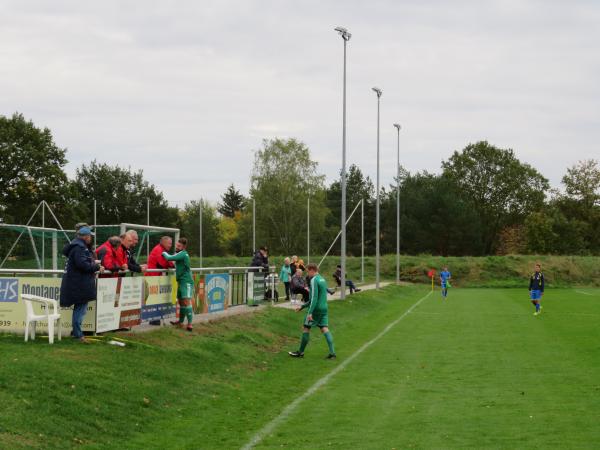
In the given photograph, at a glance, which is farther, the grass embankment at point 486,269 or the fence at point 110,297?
the grass embankment at point 486,269

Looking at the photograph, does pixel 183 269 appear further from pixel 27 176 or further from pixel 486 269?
pixel 486 269

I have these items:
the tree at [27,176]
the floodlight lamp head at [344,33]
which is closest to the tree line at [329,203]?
the tree at [27,176]

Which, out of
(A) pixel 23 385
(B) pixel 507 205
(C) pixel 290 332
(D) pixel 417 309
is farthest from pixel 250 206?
(A) pixel 23 385

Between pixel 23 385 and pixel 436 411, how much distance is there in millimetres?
5189

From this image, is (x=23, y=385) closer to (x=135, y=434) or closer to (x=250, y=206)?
(x=135, y=434)

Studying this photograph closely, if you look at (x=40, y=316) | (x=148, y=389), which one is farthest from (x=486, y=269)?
(x=148, y=389)

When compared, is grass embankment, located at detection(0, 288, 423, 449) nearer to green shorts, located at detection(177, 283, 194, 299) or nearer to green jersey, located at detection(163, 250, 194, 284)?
green shorts, located at detection(177, 283, 194, 299)

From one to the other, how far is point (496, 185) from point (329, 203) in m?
20.0

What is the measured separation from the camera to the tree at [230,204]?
12800 centimetres

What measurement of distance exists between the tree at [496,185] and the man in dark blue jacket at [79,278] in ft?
285

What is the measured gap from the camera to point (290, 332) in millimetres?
22625

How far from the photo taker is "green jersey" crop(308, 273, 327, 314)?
55.9ft

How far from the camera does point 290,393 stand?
512 inches

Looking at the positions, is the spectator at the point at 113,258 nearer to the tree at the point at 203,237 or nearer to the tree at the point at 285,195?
the tree at the point at 203,237
